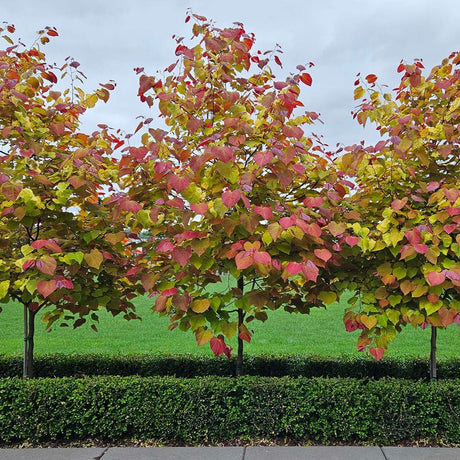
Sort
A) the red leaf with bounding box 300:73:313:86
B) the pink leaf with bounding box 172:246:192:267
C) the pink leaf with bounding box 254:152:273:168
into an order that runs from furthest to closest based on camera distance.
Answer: the red leaf with bounding box 300:73:313:86
the pink leaf with bounding box 172:246:192:267
the pink leaf with bounding box 254:152:273:168

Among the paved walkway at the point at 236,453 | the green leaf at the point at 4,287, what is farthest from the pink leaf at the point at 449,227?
the green leaf at the point at 4,287

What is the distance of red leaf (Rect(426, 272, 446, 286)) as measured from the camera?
2512mm

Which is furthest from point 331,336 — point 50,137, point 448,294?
point 50,137

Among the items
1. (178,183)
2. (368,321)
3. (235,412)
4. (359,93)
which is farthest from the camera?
(359,93)

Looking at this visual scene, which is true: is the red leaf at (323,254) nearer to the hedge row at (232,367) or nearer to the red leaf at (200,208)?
the red leaf at (200,208)

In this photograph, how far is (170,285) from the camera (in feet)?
9.43

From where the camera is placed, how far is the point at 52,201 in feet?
10.4

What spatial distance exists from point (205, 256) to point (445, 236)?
1.38 m

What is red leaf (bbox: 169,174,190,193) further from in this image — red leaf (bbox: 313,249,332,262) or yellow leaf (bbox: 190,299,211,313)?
red leaf (bbox: 313,249,332,262)

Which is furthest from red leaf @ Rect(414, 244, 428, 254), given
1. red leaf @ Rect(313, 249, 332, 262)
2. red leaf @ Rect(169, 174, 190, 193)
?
red leaf @ Rect(169, 174, 190, 193)

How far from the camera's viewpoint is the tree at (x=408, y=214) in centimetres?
271

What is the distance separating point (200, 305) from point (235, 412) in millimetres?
787

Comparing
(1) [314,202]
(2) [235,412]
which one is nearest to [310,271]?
(1) [314,202]

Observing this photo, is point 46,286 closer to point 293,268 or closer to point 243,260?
point 243,260
